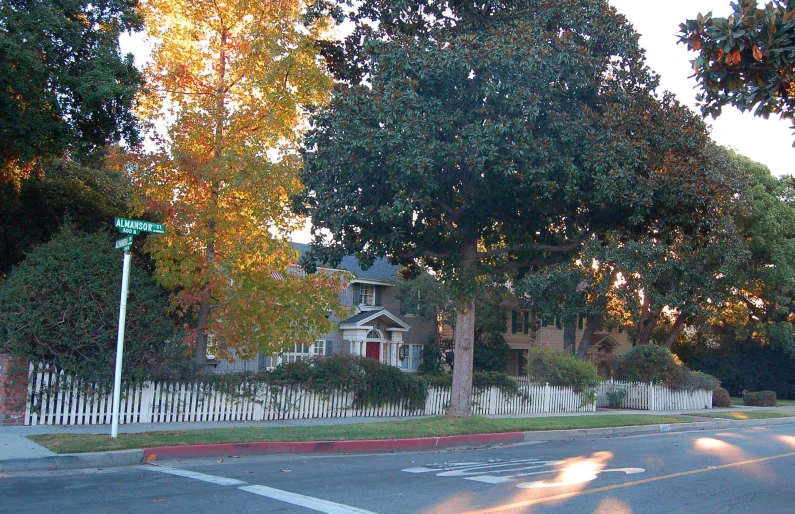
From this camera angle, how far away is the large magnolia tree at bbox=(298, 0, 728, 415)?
13.6 meters

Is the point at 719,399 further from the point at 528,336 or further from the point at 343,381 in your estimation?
the point at 343,381

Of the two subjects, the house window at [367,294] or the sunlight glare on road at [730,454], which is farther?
the house window at [367,294]

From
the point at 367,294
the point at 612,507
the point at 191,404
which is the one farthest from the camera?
the point at 367,294

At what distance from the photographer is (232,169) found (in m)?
15.8

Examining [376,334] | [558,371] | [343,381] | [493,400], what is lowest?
[493,400]

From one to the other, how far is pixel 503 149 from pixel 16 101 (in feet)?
33.4

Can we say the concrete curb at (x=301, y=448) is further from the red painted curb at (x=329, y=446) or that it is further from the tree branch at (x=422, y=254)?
the tree branch at (x=422, y=254)

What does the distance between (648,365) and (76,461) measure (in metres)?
23.4

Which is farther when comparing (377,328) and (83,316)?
(377,328)

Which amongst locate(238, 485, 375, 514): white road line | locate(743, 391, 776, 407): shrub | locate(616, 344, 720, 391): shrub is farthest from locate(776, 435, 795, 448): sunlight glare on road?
locate(743, 391, 776, 407): shrub

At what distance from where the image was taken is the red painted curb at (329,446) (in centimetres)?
1099

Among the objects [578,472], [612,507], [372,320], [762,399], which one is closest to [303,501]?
[612,507]

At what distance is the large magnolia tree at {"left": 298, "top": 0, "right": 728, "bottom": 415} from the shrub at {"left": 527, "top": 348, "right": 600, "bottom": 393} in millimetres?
7896

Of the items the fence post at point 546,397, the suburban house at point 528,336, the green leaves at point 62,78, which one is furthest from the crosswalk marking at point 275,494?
the suburban house at point 528,336
